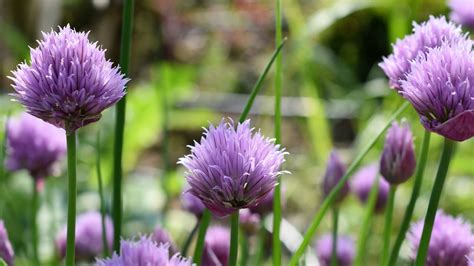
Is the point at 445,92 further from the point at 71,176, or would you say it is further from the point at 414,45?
the point at 71,176

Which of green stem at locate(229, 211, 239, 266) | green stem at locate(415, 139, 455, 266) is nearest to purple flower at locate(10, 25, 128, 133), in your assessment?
green stem at locate(229, 211, 239, 266)

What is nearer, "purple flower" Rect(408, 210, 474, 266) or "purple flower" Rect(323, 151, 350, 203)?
"purple flower" Rect(408, 210, 474, 266)

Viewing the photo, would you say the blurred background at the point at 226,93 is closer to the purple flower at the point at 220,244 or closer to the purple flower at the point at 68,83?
the purple flower at the point at 220,244

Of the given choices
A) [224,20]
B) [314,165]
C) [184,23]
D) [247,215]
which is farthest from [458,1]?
[224,20]

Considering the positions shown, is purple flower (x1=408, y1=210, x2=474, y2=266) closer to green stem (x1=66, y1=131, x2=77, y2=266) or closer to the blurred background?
green stem (x1=66, y1=131, x2=77, y2=266)

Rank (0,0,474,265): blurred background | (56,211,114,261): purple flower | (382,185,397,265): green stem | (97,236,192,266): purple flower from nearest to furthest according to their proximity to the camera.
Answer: (97,236,192,266): purple flower < (382,185,397,265): green stem < (56,211,114,261): purple flower < (0,0,474,265): blurred background

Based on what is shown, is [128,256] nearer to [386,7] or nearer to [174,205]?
[174,205]
